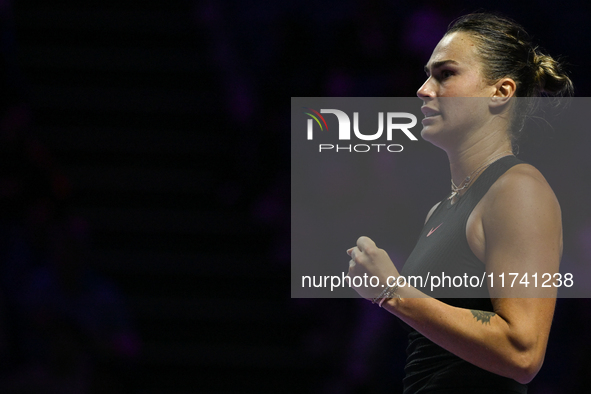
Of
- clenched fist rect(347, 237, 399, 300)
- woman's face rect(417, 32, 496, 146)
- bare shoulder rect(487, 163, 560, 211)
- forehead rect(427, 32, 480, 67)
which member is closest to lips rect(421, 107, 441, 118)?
woman's face rect(417, 32, 496, 146)

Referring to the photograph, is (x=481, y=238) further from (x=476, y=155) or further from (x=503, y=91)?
(x=503, y=91)

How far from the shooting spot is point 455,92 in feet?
4.07

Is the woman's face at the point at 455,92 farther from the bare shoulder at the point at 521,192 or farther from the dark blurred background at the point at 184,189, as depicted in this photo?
the dark blurred background at the point at 184,189

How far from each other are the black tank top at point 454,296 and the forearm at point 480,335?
7 centimetres

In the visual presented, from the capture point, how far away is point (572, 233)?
6.68 ft

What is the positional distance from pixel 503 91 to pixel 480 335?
1.82 ft

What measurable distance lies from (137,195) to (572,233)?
261 centimetres

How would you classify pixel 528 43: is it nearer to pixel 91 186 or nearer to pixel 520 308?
pixel 520 308

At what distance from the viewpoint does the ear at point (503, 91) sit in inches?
48.6

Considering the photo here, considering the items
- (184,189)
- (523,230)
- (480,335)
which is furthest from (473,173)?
(184,189)

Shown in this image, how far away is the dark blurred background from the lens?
3066 millimetres

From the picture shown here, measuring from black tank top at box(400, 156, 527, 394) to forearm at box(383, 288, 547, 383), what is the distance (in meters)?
0.07

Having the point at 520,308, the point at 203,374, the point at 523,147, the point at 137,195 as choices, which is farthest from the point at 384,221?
the point at 137,195

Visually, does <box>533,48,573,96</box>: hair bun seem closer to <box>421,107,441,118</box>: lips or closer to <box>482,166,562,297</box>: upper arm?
<box>421,107,441,118</box>: lips
